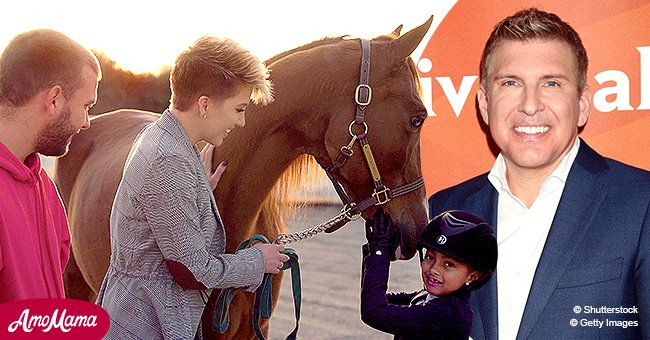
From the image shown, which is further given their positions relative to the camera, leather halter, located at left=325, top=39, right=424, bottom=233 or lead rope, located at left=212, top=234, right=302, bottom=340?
leather halter, located at left=325, top=39, right=424, bottom=233

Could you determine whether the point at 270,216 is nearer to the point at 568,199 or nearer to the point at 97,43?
the point at 97,43

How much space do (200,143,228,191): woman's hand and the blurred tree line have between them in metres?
0.56

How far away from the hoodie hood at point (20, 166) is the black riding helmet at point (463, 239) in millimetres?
693

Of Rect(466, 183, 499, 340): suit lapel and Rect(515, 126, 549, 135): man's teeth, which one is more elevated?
Rect(515, 126, 549, 135): man's teeth

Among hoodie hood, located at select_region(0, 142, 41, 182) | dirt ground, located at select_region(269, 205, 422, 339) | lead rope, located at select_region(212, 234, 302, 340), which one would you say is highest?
hoodie hood, located at select_region(0, 142, 41, 182)

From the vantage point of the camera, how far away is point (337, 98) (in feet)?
5.96

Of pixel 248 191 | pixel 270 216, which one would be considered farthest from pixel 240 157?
pixel 270 216

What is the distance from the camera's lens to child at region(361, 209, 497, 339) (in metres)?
1.11

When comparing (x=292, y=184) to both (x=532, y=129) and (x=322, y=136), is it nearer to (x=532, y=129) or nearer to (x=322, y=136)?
(x=322, y=136)

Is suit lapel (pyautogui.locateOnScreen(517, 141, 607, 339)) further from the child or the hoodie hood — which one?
the hoodie hood

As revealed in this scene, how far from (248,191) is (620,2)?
1.02 metres

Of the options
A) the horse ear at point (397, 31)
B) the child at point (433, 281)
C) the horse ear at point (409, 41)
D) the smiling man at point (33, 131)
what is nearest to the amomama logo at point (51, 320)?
the smiling man at point (33, 131)

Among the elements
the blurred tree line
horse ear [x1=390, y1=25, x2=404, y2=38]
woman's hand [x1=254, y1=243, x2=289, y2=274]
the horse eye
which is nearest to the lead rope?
woman's hand [x1=254, y1=243, x2=289, y2=274]

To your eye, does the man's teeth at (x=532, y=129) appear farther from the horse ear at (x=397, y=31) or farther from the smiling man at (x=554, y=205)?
the horse ear at (x=397, y=31)
